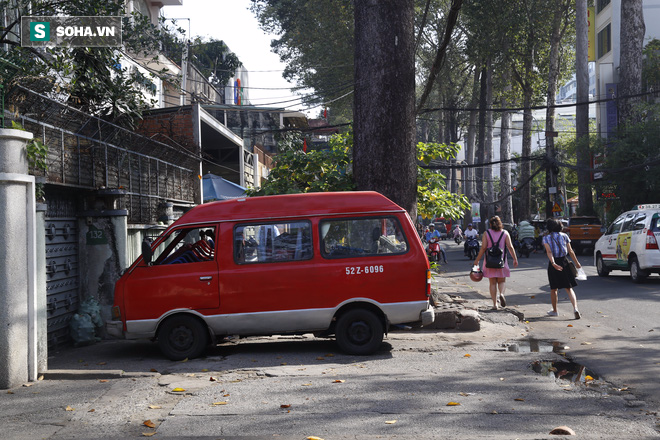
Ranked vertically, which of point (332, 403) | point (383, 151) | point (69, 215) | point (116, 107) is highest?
point (116, 107)

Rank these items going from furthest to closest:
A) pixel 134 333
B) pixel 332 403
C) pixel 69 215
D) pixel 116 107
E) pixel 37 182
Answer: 1. pixel 116 107
2. pixel 69 215
3. pixel 134 333
4. pixel 37 182
5. pixel 332 403

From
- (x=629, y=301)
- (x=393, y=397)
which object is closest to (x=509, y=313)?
(x=629, y=301)

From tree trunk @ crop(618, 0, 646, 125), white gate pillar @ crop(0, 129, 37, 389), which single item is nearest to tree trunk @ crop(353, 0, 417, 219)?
white gate pillar @ crop(0, 129, 37, 389)

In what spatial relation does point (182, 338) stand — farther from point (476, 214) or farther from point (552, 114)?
point (476, 214)

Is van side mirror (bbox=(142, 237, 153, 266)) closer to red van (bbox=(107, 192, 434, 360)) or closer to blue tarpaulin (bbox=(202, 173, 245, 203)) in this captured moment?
red van (bbox=(107, 192, 434, 360))

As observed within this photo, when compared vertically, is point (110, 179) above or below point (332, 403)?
above

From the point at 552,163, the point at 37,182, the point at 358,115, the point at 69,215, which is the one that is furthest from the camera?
the point at 552,163

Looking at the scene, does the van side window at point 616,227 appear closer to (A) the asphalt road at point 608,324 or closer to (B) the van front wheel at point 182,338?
(A) the asphalt road at point 608,324

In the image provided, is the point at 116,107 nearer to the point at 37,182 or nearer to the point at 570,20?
the point at 37,182

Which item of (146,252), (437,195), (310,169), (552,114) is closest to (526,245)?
(552,114)

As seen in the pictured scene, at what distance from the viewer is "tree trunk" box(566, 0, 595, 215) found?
33.3 metres

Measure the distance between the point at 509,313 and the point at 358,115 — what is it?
13.7 ft

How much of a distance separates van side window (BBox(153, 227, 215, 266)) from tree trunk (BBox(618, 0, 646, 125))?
981 inches

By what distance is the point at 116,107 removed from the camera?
13.5m
